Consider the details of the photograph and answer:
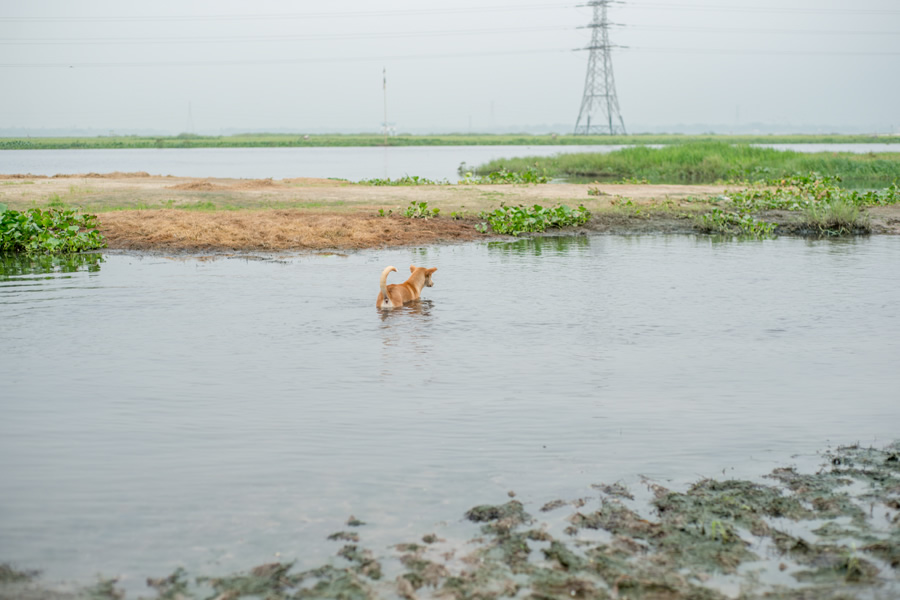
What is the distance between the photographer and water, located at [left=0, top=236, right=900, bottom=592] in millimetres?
5469

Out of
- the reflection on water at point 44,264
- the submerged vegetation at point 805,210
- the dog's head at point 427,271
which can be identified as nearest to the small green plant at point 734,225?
the submerged vegetation at point 805,210

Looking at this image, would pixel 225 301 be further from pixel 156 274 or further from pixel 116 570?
pixel 116 570

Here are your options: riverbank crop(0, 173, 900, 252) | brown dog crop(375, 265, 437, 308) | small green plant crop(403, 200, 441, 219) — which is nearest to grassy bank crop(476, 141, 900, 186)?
riverbank crop(0, 173, 900, 252)

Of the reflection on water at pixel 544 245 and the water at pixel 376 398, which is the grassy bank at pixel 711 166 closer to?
the reflection on water at pixel 544 245

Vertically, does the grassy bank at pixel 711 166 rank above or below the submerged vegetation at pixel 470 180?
above

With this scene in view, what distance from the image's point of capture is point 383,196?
27641 mm

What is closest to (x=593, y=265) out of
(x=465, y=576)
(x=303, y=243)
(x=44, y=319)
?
(x=303, y=243)

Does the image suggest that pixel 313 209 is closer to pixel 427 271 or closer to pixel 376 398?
pixel 427 271

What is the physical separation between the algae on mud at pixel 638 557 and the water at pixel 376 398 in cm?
23

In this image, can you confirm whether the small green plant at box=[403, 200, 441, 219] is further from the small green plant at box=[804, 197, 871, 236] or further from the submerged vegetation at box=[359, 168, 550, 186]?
the small green plant at box=[804, 197, 871, 236]

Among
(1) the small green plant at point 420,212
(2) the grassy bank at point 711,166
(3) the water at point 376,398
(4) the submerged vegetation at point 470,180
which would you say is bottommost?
(3) the water at point 376,398

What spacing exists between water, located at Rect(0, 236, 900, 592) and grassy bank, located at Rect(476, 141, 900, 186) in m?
26.8

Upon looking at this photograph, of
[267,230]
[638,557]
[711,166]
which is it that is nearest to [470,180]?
[711,166]

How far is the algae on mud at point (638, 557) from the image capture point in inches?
174
